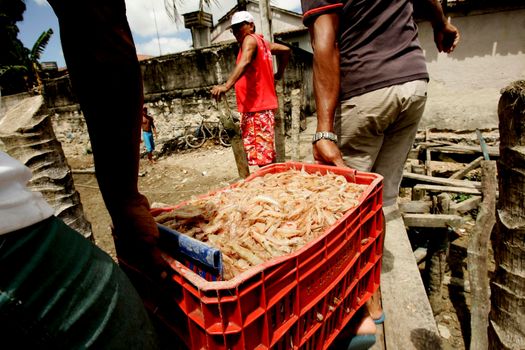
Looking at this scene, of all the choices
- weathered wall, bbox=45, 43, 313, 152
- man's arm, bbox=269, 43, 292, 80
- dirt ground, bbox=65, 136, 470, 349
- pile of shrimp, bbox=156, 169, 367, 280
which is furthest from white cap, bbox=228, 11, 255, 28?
weathered wall, bbox=45, 43, 313, 152

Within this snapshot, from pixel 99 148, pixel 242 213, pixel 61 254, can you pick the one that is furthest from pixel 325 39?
pixel 61 254

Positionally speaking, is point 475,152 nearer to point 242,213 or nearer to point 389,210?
point 389,210

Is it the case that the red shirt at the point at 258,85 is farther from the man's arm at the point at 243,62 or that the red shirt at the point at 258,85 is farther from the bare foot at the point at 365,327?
the bare foot at the point at 365,327

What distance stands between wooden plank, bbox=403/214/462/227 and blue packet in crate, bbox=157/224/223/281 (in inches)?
126

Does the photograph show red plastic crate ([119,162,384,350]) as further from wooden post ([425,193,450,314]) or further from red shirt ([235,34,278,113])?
red shirt ([235,34,278,113])

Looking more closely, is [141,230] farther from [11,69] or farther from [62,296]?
[11,69]

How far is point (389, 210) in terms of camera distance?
3455mm

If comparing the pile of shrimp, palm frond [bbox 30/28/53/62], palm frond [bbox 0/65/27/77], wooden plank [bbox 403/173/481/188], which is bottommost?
wooden plank [bbox 403/173/481/188]

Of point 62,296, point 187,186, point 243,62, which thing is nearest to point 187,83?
point 187,186

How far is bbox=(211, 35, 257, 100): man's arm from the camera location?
12.6 ft

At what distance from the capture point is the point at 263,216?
61.8 inches

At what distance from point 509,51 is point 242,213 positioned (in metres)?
11.8

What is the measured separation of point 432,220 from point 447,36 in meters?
1.99

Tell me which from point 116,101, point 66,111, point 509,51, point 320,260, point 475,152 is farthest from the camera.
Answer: point 66,111
